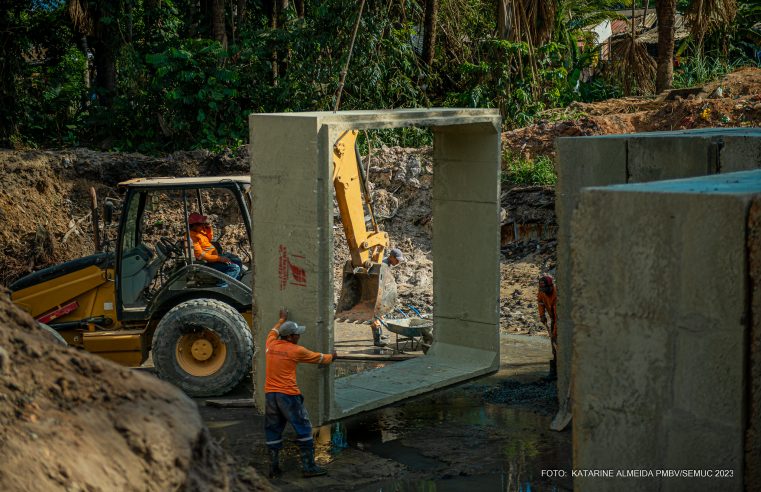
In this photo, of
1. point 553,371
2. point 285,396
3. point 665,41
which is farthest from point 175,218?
point 665,41

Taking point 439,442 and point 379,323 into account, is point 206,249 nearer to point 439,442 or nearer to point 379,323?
point 379,323

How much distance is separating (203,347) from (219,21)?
556 inches

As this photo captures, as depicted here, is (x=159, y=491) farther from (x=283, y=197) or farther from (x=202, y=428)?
(x=283, y=197)

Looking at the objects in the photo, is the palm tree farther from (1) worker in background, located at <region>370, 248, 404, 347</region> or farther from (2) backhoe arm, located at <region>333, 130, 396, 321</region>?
(2) backhoe arm, located at <region>333, 130, 396, 321</region>

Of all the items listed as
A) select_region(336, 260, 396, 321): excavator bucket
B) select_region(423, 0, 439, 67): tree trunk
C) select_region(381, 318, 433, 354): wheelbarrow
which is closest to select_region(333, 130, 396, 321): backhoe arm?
select_region(336, 260, 396, 321): excavator bucket

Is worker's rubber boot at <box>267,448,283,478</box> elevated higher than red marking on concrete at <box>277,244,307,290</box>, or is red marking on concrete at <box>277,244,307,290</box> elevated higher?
red marking on concrete at <box>277,244,307,290</box>

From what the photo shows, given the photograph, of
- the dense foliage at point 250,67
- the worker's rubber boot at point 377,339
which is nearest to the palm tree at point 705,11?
the dense foliage at point 250,67

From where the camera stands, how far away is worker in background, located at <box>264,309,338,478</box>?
889 cm

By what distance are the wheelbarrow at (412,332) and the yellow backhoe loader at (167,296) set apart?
2.97 ft

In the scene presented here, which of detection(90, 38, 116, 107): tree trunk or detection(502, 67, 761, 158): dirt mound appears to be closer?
detection(502, 67, 761, 158): dirt mound

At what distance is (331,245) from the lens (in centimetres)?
920

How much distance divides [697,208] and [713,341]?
2.55 feet

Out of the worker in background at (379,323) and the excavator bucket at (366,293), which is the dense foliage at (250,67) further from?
the excavator bucket at (366,293)

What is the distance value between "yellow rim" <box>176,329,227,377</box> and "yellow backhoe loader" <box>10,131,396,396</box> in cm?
1
